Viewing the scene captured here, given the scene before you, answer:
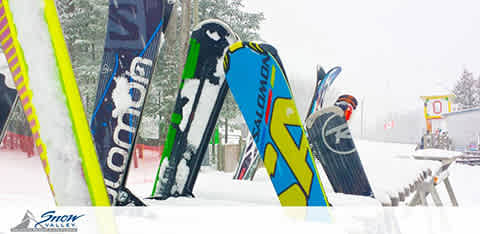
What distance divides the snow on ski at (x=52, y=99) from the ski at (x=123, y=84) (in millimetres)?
492

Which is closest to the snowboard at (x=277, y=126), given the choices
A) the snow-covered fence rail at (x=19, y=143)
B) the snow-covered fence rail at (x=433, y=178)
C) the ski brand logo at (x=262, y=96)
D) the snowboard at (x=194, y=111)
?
the ski brand logo at (x=262, y=96)

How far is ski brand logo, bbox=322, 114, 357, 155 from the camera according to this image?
6.86ft

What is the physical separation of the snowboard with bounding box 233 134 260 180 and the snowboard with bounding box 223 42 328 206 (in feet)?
6.18

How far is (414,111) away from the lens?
40.2m

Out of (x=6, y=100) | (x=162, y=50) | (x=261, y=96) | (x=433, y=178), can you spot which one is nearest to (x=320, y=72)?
(x=433, y=178)

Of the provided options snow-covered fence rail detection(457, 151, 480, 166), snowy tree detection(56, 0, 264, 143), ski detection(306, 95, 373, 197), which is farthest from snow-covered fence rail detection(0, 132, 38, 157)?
snow-covered fence rail detection(457, 151, 480, 166)

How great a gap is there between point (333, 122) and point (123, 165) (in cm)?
128

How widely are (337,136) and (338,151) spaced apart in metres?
0.10

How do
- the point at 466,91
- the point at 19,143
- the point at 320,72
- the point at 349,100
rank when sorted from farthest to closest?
the point at 466,91 < the point at 19,143 < the point at 320,72 < the point at 349,100

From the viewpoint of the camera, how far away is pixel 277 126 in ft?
5.17

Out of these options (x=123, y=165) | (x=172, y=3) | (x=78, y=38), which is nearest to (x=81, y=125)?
(x=123, y=165)

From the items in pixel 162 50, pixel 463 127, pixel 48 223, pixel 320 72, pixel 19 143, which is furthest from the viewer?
pixel 463 127

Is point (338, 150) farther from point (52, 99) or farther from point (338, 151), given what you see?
point (52, 99)

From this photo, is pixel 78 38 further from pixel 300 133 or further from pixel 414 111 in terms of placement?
pixel 414 111
